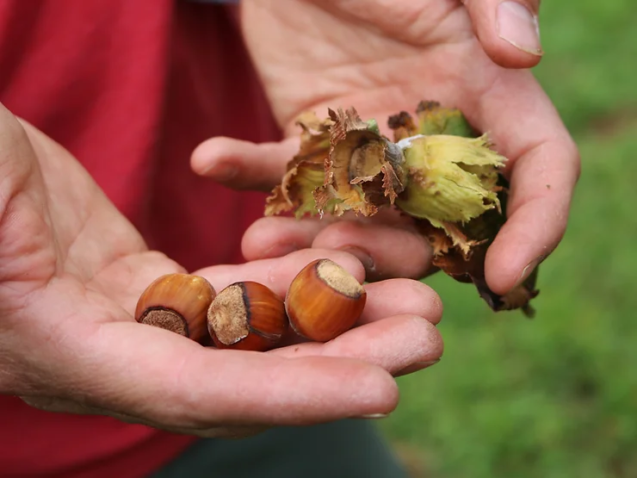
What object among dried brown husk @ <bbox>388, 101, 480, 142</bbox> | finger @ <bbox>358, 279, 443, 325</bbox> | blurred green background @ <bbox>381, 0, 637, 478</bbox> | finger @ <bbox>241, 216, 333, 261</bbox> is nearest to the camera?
finger @ <bbox>358, 279, 443, 325</bbox>

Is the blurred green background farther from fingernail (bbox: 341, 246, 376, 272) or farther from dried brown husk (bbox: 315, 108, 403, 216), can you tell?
dried brown husk (bbox: 315, 108, 403, 216)

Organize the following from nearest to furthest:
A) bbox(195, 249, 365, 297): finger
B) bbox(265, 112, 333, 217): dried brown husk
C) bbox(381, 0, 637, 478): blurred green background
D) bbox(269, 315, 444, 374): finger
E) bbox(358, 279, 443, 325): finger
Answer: bbox(269, 315, 444, 374): finger, bbox(358, 279, 443, 325): finger, bbox(195, 249, 365, 297): finger, bbox(265, 112, 333, 217): dried brown husk, bbox(381, 0, 637, 478): blurred green background

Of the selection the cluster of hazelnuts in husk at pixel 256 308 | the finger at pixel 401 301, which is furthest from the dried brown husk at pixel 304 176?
the finger at pixel 401 301

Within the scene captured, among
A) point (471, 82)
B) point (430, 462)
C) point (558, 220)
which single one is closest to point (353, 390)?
point (558, 220)

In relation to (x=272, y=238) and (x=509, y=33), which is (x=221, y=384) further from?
(x=509, y=33)

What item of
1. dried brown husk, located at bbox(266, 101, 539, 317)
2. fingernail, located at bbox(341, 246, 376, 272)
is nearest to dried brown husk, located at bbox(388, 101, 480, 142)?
dried brown husk, located at bbox(266, 101, 539, 317)

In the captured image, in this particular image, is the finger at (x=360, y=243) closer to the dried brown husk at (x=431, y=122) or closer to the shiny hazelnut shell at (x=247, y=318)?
the shiny hazelnut shell at (x=247, y=318)
